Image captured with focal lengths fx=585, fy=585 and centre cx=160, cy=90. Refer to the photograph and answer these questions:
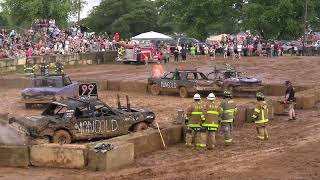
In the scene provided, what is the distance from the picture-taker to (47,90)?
22422 mm

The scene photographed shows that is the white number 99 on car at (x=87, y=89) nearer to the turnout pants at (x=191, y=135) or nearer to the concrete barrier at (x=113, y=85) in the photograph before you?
the turnout pants at (x=191, y=135)

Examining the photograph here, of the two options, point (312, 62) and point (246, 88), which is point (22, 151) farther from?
point (312, 62)

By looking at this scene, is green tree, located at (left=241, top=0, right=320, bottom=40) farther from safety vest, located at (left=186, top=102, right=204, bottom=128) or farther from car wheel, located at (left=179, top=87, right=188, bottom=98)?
safety vest, located at (left=186, top=102, right=204, bottom=128)

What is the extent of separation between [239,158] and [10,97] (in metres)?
15.4

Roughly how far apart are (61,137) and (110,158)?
2898 mm

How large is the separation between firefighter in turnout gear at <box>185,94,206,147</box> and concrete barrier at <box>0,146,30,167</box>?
14.7 ft

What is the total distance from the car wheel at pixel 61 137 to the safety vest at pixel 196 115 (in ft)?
10.5

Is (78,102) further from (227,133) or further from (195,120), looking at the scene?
(227,133)

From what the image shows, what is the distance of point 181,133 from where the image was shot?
1645cm

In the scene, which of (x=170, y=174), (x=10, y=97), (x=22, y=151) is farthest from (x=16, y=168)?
(x=10, y=97)

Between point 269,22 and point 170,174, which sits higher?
point 269,22

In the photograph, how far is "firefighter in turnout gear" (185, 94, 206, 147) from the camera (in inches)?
605

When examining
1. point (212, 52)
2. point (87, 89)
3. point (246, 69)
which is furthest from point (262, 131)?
point (212, 52)

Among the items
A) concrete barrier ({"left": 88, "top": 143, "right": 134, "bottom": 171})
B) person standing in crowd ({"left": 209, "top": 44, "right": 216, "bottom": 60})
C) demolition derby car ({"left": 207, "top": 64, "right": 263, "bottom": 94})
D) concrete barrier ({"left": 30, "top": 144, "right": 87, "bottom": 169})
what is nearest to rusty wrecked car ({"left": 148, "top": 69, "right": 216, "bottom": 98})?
demolition derby car ({"left": 207, "top": 64, "right": 263, "bottom": 94})
